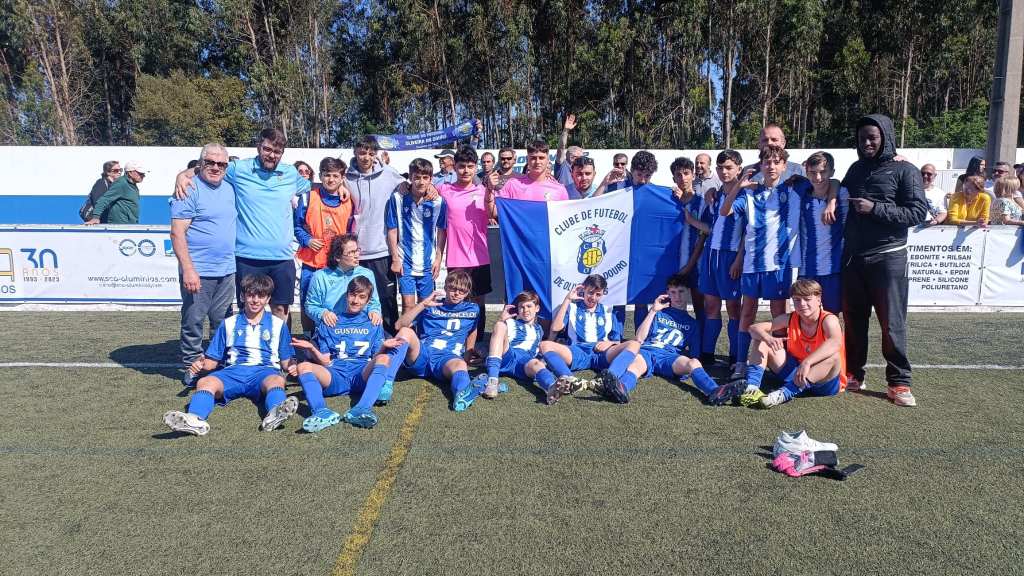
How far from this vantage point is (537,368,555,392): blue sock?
5.09 m

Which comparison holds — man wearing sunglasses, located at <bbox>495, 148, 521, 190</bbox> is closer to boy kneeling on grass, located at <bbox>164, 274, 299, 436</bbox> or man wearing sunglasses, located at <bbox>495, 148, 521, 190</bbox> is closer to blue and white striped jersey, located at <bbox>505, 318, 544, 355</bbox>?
blue and white striped jersey, located at <bbox>505, 318, 544, 355</bbox>

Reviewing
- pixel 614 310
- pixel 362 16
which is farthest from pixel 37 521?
pixel 362 16

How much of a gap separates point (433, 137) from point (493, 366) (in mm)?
17659

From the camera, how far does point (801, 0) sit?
1203 inches

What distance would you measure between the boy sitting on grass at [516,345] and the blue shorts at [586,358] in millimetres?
310

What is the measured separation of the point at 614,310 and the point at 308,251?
2872mm

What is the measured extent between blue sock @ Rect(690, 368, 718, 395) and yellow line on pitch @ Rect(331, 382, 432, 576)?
208 cm

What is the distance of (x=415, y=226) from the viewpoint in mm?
6105

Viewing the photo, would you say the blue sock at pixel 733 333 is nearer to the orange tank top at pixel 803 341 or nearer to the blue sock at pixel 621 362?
the orange tank top at pixel 803 341

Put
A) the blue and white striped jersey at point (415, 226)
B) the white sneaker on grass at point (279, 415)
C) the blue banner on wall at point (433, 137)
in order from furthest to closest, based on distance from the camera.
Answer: the blue banner on wall at point (433, 137), the blue and white striped jersey at point (415, 226), the white sneaker on grass at point (279, 415)

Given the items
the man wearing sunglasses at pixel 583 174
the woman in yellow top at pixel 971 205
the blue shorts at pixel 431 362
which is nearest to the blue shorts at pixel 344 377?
the blue shorts at pixel 431 362

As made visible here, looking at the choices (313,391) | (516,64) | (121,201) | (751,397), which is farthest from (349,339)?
(516,64)

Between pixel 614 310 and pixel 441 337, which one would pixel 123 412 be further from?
pixel 614 310

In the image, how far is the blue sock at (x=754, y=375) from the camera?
16.4 feet
